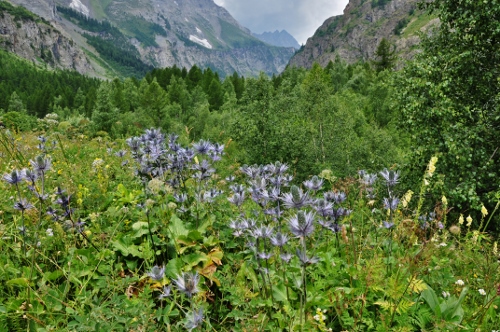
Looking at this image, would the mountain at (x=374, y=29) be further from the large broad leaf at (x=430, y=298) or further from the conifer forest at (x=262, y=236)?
the large broad leaf at (x=430, y=298)

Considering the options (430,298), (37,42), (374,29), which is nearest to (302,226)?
(430,298)

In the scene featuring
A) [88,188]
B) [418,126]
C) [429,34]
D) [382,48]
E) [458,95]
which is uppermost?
[382,48]

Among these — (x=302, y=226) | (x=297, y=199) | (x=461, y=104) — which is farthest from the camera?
(x=461, y=104)

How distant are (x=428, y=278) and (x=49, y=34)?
243100 millimetres

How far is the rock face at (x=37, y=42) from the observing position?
17200cm

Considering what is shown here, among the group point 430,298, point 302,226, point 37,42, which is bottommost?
point 37,42

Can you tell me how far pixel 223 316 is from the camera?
122 inches

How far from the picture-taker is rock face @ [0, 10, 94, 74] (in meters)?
172

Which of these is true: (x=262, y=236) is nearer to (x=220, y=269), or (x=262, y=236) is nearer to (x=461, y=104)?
(x=220, y=269)

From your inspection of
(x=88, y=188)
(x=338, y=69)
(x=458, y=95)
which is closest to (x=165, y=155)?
(x=88, y=188)

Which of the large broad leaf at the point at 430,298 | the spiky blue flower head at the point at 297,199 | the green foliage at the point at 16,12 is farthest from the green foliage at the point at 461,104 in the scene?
the green foliage at the point at 16,12

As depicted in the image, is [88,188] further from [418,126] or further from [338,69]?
[338,69]

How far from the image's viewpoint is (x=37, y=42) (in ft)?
607

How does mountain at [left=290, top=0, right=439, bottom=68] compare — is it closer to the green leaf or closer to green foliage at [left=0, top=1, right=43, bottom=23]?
the green leaf
